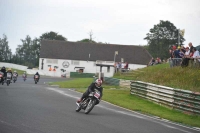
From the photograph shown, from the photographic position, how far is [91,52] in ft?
322

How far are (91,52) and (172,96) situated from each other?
76.7m

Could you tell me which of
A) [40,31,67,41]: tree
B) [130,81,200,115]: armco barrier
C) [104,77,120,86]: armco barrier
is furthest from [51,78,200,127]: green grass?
[40,31,67,41]: tree

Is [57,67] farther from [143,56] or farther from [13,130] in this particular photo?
[13,130]

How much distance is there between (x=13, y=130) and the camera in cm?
1070

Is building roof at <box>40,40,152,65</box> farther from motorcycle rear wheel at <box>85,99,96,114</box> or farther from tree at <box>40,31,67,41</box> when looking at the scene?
motorcycle rear wheel at <box>85,99,96,114</box>

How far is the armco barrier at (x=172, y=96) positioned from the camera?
64.8ft

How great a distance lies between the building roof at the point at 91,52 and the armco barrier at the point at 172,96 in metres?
68.7

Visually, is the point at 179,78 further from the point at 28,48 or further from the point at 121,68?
the point at 28,48

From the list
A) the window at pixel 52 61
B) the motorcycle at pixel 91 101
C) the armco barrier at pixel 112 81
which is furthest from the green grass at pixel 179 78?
the window at pixel 52 61

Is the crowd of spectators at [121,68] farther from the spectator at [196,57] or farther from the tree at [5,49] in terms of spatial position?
the tree at [5,49]

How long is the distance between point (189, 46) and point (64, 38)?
121410 millimetres

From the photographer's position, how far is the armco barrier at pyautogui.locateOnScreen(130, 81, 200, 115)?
19766 mm

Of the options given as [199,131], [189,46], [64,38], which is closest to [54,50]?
[64,38]

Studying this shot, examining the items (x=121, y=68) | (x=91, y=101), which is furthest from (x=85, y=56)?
(x=91, y=101)
